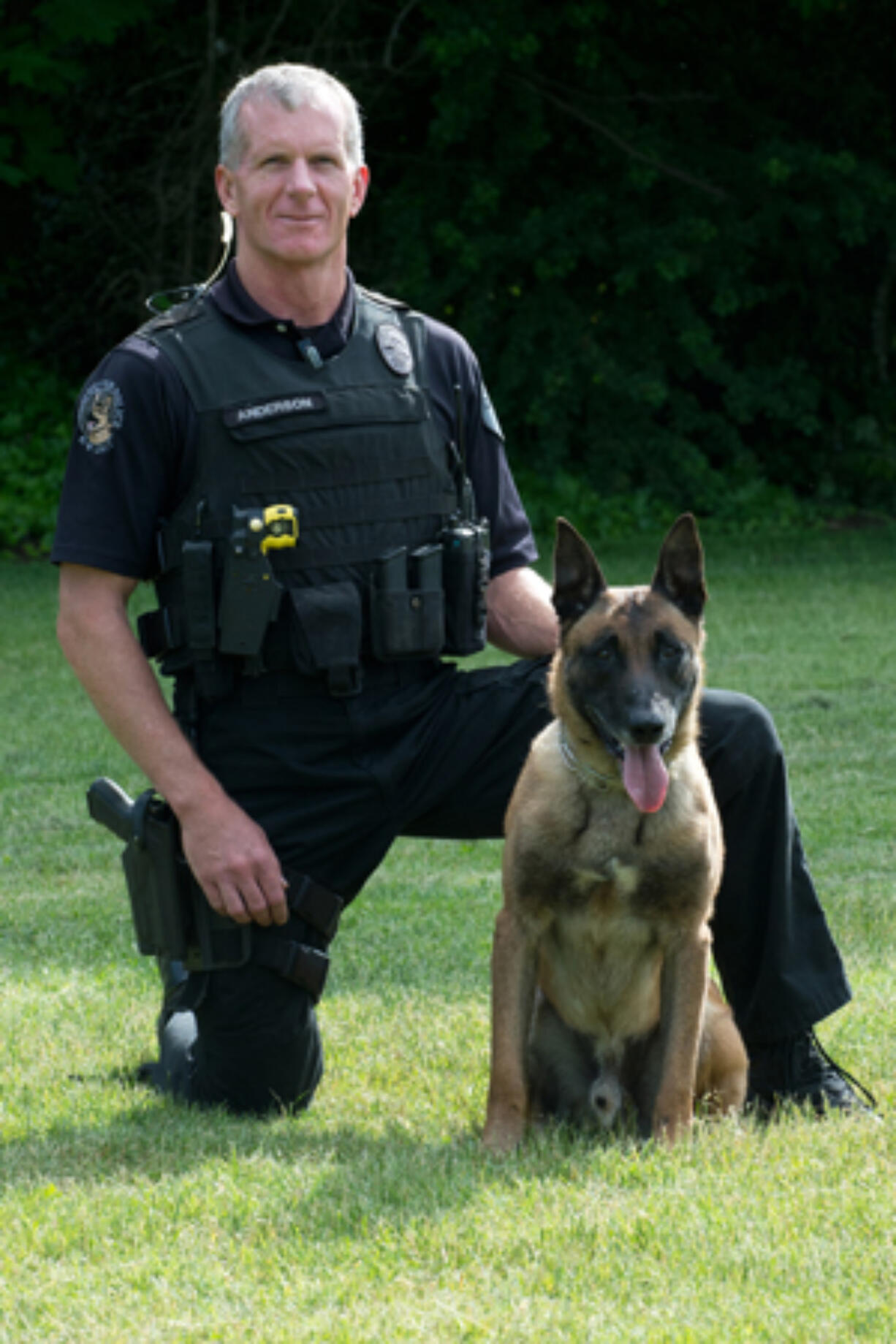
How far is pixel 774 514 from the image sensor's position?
15.4 metres

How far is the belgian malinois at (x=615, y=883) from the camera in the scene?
3.20m

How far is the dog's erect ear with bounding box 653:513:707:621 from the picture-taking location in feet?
10.9

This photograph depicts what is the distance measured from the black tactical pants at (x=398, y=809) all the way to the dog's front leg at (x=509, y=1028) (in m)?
0.47

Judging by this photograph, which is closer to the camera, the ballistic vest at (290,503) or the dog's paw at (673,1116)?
the dog's paw at (673,1116)

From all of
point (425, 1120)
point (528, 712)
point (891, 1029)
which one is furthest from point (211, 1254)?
point (891, 1029)

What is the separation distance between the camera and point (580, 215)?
591 inches

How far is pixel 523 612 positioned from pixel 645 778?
85 centimetres

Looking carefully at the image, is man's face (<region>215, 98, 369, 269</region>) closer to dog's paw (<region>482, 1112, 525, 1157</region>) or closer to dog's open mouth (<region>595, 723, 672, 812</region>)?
dog's open mouth (<region>595, 723, 672, 812</region>)

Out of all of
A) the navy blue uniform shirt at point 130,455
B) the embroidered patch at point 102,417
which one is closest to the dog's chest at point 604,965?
the navy blue uniform shirt at point 130,455

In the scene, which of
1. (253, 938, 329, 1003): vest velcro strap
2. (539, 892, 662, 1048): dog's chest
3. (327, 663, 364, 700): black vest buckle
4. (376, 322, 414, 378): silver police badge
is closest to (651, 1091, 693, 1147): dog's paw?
(539, 892, 662, 1048): dog's chest

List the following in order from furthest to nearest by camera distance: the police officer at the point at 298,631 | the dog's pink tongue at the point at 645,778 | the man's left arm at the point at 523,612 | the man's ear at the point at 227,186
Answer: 1. the man's left arm at the point at 523,612
2. the man's ear at the point at 227,186
3. the police officer at the point at 298,631
4. the dog's pink tongue at the point at 645,778

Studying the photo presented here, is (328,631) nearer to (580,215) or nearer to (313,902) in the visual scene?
(313,902)

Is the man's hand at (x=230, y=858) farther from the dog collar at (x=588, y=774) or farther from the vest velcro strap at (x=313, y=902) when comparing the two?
the dog collar at (x=588, y=774)

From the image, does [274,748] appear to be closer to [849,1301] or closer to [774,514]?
[849,1301]
